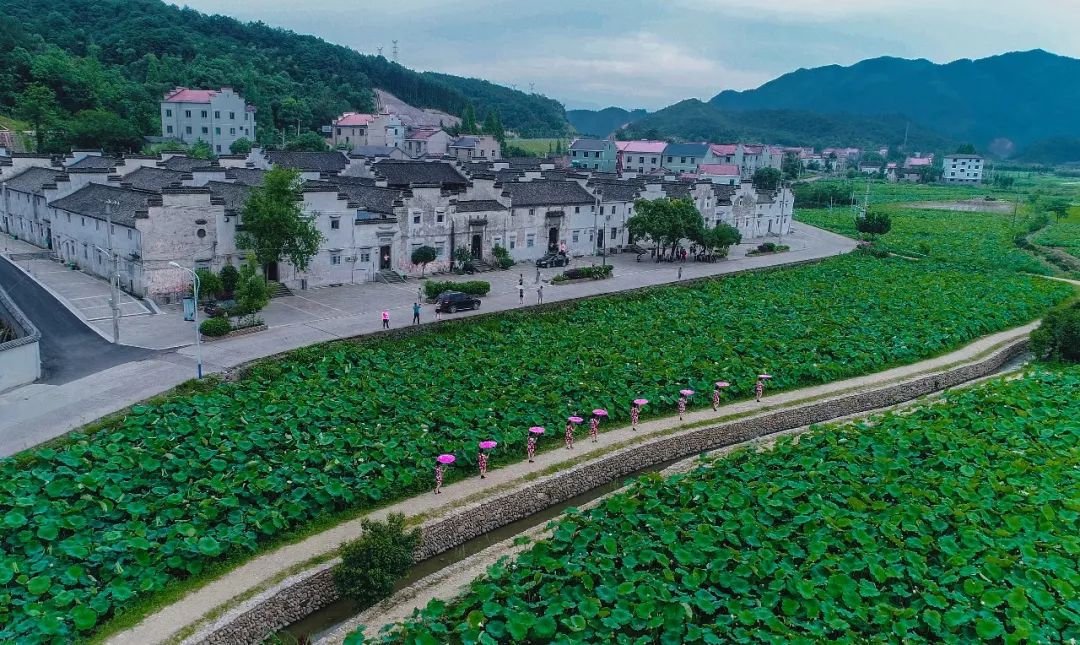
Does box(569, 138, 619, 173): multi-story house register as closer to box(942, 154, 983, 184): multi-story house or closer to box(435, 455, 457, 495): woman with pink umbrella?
box(942, 154, 983, 184): multi-story house

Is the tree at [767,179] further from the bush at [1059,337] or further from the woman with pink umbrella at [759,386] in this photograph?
the woman with pink umbrella at [759,386]

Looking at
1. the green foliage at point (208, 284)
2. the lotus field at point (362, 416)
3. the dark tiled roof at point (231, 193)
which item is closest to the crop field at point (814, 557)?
the lotus field at point (362, 416)

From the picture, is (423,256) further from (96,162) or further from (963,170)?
(963,170)

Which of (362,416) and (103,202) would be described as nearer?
(362,416)

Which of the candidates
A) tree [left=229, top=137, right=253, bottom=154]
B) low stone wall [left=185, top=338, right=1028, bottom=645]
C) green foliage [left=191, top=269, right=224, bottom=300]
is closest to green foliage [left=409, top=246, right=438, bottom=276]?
green foliage [left=191, top=269, right=224, bottom=300]

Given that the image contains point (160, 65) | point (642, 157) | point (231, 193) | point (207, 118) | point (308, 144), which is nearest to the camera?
point (231, 193)

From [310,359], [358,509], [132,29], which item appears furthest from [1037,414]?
[132,29]

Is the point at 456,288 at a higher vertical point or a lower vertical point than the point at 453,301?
higher

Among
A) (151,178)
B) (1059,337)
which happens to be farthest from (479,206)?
(1059,337)

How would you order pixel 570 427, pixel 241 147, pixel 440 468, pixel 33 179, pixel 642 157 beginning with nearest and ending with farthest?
pixel 440 468, pixel 570 427, pixel 33 179, pixel 241 147, pixel 642 157
